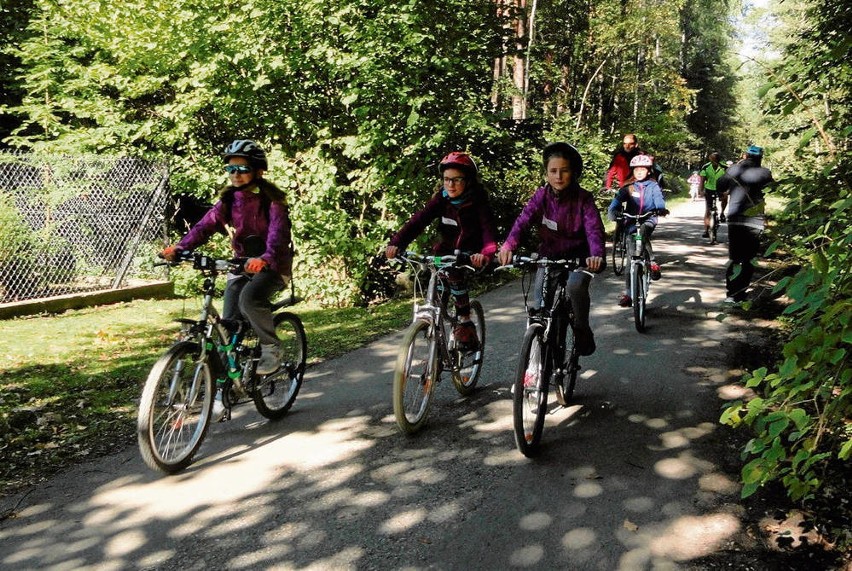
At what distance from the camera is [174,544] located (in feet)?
12.0

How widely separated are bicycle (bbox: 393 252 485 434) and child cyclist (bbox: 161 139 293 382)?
3.09ft

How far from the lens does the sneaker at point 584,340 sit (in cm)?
542

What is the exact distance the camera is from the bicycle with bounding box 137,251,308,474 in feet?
14.1

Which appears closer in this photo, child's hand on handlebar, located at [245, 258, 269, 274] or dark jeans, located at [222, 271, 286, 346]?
child's hand on handlebar, located at [245, 258, 269, 274]

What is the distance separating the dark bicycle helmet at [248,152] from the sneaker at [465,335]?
2.09 m

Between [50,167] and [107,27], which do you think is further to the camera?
[107,27]

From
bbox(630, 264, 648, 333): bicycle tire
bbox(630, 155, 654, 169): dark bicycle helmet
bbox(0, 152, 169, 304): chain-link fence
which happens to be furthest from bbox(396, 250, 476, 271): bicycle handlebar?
bbox(0, 152, 169, 304): chain-link fence

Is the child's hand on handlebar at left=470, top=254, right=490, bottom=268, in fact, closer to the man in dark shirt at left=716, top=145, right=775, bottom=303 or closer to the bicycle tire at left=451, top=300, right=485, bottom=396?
the bicycle tire at left=451, top=300, right=485, bottom=396

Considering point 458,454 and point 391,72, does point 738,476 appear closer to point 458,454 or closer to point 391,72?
point 458,454

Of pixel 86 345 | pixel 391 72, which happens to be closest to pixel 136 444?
pixel 86 345

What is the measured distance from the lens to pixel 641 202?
9180 mm

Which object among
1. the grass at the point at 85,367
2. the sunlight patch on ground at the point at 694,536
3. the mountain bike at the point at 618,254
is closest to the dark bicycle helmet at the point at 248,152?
the grass at the point at 85,367

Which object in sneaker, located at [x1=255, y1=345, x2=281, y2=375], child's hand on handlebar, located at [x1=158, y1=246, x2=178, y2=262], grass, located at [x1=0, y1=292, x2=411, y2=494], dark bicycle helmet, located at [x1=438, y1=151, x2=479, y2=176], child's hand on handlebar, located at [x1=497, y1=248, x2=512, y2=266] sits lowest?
grass, located at [x1=0, y1=292, x2=411, y2=494]

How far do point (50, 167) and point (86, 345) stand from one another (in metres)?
4.22
